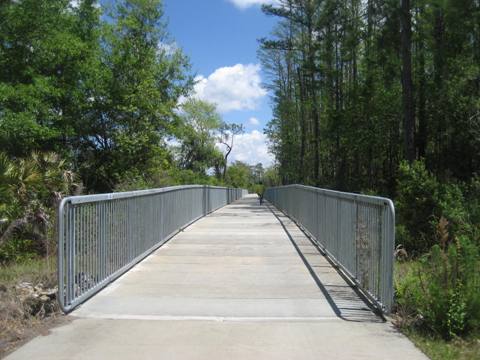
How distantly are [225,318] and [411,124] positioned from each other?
47.3 ft

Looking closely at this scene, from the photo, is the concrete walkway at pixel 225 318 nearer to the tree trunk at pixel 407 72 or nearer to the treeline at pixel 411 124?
the treeline at pixel 411 124

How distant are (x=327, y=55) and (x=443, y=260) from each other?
3204 cm

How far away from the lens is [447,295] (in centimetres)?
561

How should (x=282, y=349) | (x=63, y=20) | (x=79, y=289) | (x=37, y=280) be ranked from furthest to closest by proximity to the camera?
(x=63, y=20) < (x=37, y=280) < (x=79, y=289) < (x=282, y=349)

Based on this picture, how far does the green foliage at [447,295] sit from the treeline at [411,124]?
0.01 metres

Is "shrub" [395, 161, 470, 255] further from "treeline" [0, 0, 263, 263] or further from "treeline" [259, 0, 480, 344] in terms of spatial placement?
"treeline" [0, 0, 263, 263]

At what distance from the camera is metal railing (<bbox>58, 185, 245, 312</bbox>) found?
6.07m

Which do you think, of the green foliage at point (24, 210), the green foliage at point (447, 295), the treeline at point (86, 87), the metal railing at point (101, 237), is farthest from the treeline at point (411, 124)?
the treeline at point (86, 87)

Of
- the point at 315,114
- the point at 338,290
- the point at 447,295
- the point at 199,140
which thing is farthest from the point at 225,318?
the point at 199,140

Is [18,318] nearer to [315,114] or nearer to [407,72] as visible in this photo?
[407,72]

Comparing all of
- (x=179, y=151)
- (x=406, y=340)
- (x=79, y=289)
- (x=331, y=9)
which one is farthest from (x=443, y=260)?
(x=179, y=151)

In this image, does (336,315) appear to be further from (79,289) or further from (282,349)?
(79,289)

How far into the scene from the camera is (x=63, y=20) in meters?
23.1

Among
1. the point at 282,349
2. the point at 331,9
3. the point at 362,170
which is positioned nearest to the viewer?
the point at 282,349
